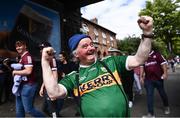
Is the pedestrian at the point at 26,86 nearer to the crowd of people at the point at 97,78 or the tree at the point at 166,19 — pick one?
the crowd of people at the point at 97,78

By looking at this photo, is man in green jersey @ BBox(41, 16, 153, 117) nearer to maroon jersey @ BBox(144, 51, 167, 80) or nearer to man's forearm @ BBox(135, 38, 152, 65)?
man's forearm @ BBox(135, 38, 152, 65)

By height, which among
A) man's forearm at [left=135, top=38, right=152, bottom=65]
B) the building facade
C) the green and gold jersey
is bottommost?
the green and gold jersey

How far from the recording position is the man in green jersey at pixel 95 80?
3158 millimetres

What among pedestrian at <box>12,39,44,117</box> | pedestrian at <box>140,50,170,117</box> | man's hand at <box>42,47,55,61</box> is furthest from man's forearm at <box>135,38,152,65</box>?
pedestrian at <box>140,50,170,117</box>

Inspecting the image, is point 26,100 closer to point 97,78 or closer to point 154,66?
A: point 154,66

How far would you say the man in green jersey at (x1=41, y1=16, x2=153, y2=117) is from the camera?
3158mm

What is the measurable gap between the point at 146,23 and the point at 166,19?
56924 millimetres

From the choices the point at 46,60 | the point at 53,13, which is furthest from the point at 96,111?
the point at 53,13

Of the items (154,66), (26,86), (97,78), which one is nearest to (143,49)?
(97,78)

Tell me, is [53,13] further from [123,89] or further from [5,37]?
[123,89]

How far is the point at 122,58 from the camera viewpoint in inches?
133

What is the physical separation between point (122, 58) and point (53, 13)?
10.0 metres

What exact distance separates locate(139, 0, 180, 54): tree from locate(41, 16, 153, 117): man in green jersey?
176ft

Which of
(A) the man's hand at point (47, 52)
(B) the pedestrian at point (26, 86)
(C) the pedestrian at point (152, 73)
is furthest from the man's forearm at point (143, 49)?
(C) the pedestrian at point (152, 73)
